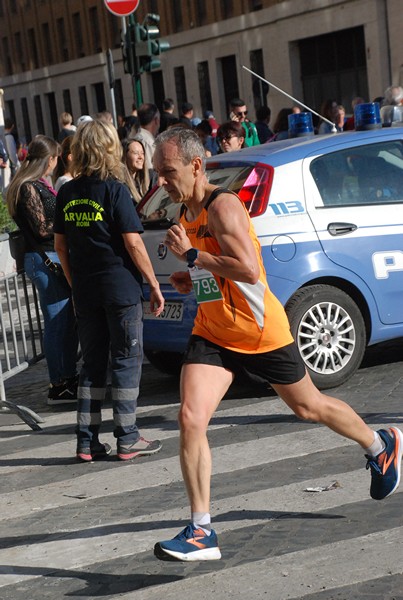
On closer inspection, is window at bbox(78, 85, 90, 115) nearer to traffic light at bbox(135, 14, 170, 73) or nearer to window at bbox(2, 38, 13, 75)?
window at bbox(2, 38, 13, 75)

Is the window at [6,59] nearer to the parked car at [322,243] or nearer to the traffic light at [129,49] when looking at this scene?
the traffic light at [129,49]

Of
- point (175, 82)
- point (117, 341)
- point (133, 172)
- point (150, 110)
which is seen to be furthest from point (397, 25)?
point (117, 341)

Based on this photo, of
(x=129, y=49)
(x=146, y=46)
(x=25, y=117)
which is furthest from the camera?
(x=25, y=117)

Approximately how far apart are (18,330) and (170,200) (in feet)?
4.51

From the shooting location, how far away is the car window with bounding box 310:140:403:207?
810 centimetres

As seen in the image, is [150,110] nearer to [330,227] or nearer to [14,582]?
[330,227]

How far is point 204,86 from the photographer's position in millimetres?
50406

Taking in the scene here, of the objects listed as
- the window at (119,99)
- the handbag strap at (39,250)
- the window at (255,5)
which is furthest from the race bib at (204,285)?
the window at (119,99)

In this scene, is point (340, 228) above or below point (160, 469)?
above

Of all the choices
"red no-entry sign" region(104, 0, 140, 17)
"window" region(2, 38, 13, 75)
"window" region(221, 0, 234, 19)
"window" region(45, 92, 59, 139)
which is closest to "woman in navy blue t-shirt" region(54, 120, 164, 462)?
"red no-entry sign" region(104, 0, 140, 17)

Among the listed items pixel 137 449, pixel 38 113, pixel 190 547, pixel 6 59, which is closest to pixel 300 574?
pixel 190 547

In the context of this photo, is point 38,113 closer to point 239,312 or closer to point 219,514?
point 219,514

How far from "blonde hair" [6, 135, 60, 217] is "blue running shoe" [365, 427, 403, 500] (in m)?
3.73

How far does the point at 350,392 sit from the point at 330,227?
3.52 feet
